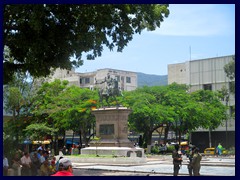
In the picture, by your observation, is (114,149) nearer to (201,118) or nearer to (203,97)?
(201,118)

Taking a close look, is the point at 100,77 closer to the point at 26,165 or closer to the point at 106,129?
the point at 106,129

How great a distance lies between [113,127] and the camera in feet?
83.3

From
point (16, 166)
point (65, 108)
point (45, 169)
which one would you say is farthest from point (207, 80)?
point (16, 166)

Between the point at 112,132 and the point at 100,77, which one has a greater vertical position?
the point at 100,77

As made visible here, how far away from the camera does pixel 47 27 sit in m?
14.6

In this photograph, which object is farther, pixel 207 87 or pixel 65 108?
pixel 207 87

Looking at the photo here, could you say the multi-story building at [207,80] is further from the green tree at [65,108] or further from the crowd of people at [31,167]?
the crowd of people at [31,167]

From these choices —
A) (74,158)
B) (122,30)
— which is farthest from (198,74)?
(122,30)

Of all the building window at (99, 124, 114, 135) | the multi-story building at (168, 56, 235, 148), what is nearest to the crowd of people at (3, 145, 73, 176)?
the building window at (99, 124, 114, 135)

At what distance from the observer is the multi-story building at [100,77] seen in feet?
141

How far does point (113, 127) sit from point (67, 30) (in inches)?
447

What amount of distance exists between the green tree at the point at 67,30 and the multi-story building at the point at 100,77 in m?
20.8

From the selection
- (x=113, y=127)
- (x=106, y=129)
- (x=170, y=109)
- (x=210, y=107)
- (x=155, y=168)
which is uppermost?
(x=210, y=107)

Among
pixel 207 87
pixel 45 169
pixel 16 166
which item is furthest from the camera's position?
pixel 207 87
